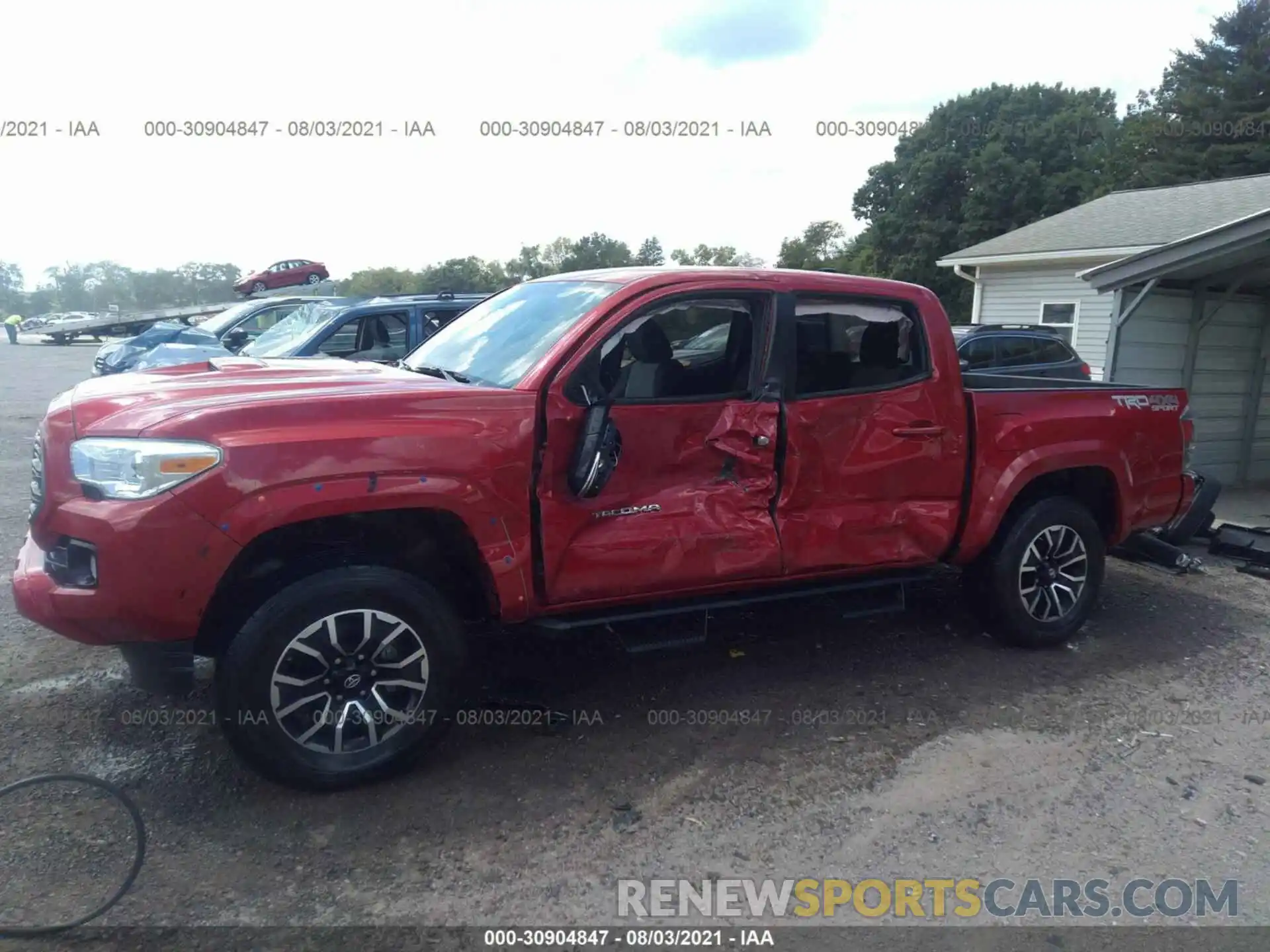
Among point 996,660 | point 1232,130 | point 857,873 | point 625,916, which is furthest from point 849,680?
point 1232,130

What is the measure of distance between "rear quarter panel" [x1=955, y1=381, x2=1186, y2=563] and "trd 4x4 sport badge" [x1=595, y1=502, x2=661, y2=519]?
187cm

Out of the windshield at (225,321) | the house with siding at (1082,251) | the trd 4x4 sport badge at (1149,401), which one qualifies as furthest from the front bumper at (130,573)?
the house with siding at (1082,251)

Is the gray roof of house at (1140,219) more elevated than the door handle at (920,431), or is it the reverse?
the gray roof of house at (1140,219)

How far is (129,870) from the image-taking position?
306 cm

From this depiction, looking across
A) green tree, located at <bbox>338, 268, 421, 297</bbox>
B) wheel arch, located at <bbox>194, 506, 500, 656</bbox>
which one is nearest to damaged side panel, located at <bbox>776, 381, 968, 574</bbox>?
wheel arch, located at <bbox>194, 506, 500, 656</bbox>

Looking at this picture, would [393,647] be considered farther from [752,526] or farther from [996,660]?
[996,660]

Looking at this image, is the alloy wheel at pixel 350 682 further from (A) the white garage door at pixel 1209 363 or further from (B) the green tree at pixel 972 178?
(B) the green tree at pixel 972 178

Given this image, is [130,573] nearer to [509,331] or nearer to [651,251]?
[509,331]

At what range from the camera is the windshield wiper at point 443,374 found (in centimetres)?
418

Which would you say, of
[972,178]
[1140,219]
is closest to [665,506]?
[1140,219]

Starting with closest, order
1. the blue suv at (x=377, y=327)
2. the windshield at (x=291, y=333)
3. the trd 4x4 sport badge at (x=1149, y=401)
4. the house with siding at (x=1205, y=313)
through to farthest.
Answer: the trd 4x4 sport badge at (x=1149, y=401), the house with siding at (x=1205, y=313), the blue suv at (x=377, y=327), the windshield at (x=291, y=333)

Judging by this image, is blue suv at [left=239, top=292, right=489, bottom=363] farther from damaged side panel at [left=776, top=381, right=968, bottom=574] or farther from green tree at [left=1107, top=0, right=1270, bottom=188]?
green tree at [left=1107, top=0, right=1270, bottom=188]

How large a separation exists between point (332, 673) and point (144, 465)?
990 mm

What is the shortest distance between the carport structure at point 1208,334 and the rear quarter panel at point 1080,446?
3.71 metres
